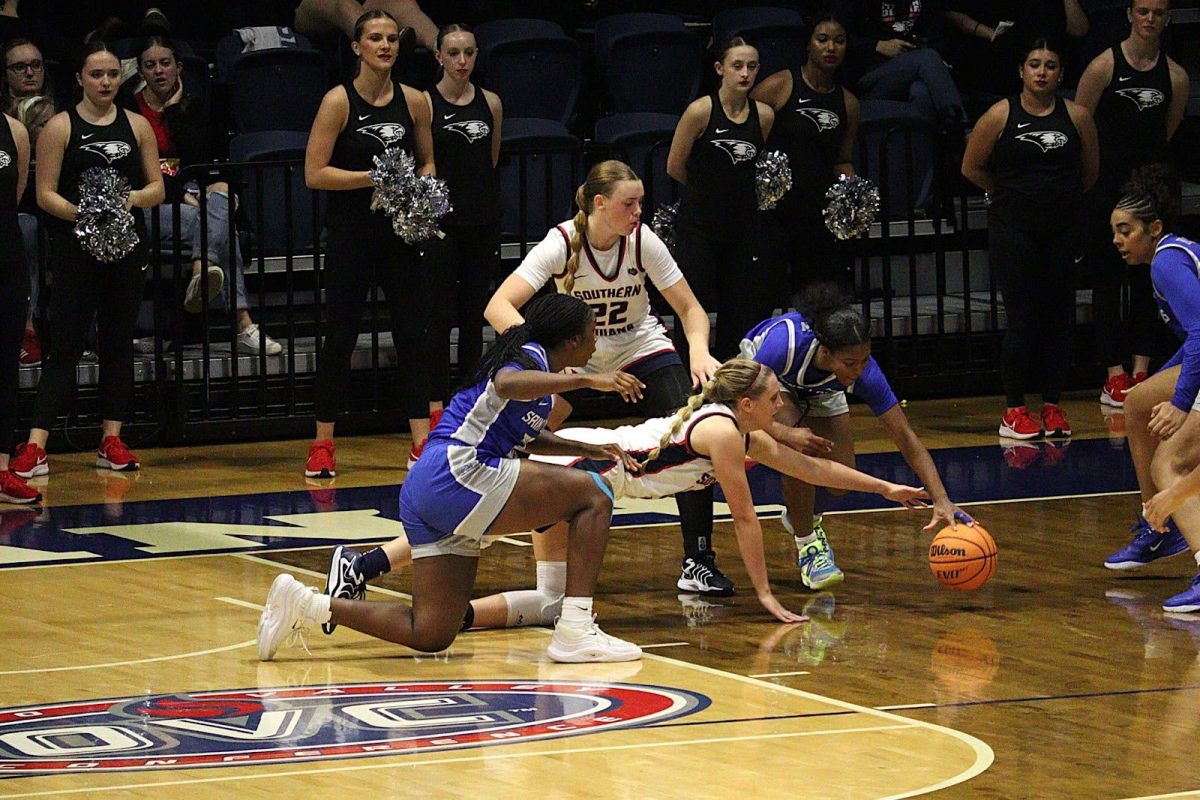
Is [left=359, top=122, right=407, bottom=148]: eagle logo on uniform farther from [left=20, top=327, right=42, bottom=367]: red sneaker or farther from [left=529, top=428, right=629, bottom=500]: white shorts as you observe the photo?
[left=529, top=428, right=629, bottom=500]: white shorts

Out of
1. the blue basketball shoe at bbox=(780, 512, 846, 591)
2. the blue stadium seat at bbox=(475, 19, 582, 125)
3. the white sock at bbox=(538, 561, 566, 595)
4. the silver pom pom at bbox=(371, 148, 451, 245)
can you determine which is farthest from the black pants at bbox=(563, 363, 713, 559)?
the blue stadium seat at bbox=(475, 19, 582, 125)

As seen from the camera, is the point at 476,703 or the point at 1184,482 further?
the point at 1184,482

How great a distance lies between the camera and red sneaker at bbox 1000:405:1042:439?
1115 centimetres

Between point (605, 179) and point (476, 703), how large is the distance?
216 centimetres

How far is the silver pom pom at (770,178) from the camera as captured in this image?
11.1 metres

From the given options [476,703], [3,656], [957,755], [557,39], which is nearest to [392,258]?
[557,39]

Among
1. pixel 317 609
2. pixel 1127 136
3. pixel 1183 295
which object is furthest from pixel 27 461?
pixel 1127 136

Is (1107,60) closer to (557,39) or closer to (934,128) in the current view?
(934,128)

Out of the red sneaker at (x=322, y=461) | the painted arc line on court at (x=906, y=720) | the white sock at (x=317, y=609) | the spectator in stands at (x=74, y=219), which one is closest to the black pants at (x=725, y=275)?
the red sneaker at (x=322, y=461)

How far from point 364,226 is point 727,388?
3.66 m

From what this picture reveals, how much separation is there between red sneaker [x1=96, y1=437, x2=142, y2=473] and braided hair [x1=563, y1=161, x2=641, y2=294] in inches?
149

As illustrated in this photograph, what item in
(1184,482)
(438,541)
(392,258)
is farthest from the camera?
(392,258)

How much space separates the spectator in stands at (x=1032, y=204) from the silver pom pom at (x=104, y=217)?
4.38 metres

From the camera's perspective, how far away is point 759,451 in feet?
23.5
